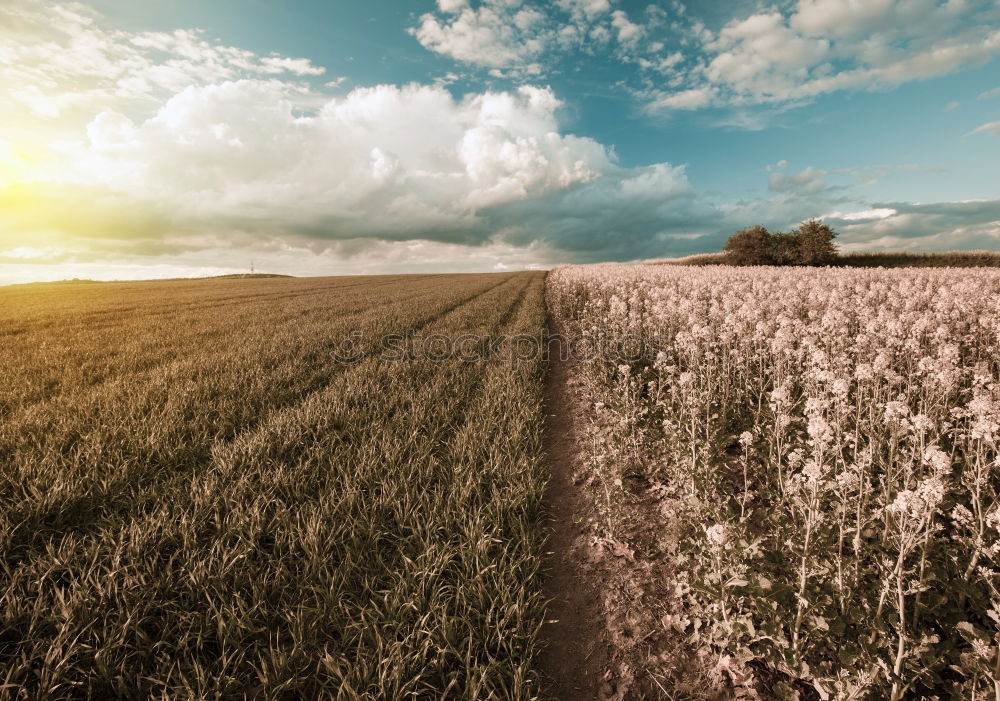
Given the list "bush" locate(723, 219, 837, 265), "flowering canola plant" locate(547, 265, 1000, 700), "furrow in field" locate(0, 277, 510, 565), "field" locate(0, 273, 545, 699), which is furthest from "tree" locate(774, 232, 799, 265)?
"furrow in field" locate(0, 277, 510, 565)

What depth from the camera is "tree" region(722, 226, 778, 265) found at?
197 feet

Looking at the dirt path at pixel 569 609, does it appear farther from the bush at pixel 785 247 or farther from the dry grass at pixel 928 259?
the bush at pixel 785 247

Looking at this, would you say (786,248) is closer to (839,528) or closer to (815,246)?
(815,246)

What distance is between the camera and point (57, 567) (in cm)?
312

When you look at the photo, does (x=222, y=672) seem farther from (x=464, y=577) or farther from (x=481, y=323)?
(x=481, y=323)

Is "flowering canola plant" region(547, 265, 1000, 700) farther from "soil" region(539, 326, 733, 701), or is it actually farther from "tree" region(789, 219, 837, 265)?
"tree" region(789, 219, 837, 265)

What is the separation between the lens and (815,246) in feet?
180

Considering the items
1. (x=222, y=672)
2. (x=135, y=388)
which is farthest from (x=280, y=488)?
(x=135, y=388)

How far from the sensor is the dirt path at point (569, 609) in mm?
2803

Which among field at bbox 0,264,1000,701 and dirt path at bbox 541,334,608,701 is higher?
field at bbox 0,264,1000,701

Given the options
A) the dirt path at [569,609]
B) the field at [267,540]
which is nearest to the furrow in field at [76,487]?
the field at [267,540]

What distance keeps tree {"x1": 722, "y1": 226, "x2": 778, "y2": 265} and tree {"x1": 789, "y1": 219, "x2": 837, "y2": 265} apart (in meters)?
3.13

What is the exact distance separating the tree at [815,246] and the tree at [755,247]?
3.13 meters

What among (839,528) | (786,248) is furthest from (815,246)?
(839,528)
